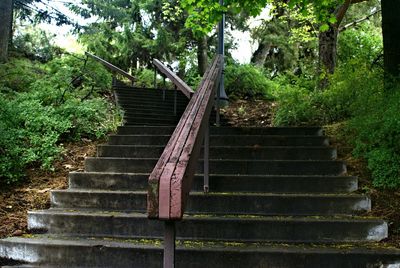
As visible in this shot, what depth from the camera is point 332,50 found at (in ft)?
31.8

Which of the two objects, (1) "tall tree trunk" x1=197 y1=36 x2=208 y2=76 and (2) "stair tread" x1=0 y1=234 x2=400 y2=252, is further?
(1) "tall tree trunk" x1=197 y1=36 x2=208 y2=76

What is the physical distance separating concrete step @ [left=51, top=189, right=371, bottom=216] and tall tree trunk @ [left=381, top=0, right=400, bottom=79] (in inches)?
98.9

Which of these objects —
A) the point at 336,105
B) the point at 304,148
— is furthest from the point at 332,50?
the point at 304,148

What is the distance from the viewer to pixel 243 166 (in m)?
4.99

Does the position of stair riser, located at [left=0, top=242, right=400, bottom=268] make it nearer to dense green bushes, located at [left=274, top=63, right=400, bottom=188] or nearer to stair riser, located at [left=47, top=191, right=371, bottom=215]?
stair riser, located at [left=47, top=191, right=371, bottom=215]

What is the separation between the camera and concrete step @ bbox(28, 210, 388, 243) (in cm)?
369

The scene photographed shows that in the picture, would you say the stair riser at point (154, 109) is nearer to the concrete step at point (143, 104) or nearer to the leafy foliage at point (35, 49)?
the concrete step at point (143, 104)

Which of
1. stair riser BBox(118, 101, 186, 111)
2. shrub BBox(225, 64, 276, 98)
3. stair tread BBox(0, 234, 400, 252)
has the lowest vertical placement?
stair tread BBox(0, 234, 400, 252)

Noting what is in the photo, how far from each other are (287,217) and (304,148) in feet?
5.09

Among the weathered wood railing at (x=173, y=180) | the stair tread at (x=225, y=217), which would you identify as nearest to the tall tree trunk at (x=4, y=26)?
the stair tread at (x=225, y=217)

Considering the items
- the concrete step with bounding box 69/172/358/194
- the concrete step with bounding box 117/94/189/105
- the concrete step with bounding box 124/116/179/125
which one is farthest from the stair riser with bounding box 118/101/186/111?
the concrete step with bounding box 69/172/358/194

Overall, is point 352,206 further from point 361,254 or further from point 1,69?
point 1,69

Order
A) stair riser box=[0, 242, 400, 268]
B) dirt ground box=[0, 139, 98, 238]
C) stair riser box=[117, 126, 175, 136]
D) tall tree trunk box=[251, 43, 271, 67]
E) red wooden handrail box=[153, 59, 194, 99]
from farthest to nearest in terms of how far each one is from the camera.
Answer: tall tree trunk box=[251, 43, 271, 67] → red wooden handrail box=[153, 59, 194, 99] → stair riser box=[117, 126, 175, 136] → dirt ground box=[0, 139, 98, 238] → stair riser box=[0, 242, 400, 268]

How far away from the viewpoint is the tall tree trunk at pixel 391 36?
5676 mm
